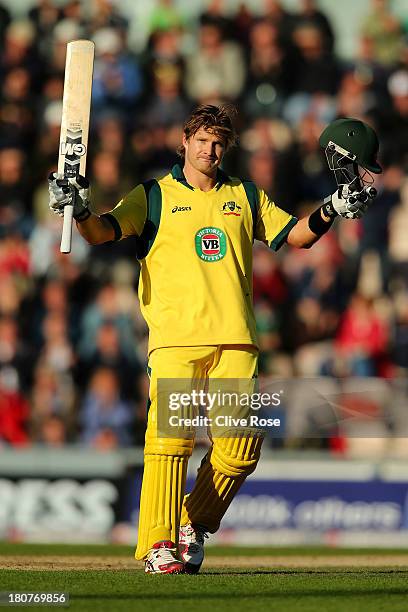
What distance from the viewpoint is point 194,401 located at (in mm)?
7422

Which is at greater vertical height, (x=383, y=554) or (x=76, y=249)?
(x=76, y=249)

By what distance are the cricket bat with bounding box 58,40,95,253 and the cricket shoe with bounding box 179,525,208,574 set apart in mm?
2048

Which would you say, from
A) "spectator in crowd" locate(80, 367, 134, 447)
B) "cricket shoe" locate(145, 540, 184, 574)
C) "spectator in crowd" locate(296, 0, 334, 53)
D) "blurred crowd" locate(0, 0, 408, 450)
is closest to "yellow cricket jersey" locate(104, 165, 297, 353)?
"cricket shoe" locate(145, 540, 184, 574)

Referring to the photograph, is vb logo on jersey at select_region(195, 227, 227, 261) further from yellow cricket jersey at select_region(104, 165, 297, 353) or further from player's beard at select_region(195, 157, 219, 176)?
player's beard at select_region(195, 157, 219, 176)

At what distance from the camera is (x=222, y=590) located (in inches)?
260

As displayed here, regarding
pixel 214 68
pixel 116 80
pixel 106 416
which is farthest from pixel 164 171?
pixel 106 416

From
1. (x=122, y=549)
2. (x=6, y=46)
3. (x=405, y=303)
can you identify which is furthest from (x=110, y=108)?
(x=122, y=549)

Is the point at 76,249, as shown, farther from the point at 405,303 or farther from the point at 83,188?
the point at 83,188

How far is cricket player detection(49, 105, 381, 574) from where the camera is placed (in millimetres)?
7383

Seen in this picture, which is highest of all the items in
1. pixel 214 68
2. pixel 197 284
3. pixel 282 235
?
pixel 214 68

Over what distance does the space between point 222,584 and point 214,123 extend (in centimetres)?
244

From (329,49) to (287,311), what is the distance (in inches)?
150

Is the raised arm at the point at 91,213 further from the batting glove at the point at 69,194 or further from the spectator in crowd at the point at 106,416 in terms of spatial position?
the spectator in crowd at the point at 106,416

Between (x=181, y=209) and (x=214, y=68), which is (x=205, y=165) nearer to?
(x=181, y=209)
